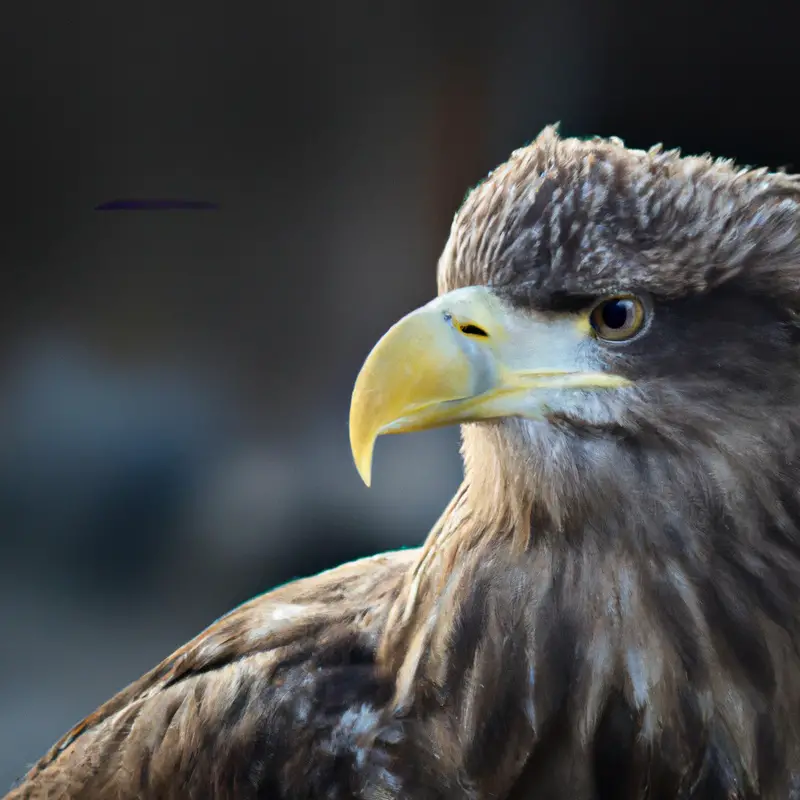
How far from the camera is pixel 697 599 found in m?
0.88

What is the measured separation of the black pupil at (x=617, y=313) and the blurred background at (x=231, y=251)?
722 mm

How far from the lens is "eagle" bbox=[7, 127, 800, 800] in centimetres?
84

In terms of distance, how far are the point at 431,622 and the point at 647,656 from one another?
0.24m

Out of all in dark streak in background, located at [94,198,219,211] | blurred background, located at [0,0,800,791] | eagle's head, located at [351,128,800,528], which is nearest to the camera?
eagle's head, located at [351,128,800,528]

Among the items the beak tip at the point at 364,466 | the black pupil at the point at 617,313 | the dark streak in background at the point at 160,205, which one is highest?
the dark streak in background at the point at 160,205

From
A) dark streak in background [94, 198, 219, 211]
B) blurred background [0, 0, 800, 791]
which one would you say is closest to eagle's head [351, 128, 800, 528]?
blurred background [0, 0, 800, 791]

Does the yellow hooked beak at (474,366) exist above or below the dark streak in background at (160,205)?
below

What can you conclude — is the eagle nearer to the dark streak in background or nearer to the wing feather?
the wing feather

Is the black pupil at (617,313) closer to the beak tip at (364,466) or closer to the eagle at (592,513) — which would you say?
the eagle at (592,513)

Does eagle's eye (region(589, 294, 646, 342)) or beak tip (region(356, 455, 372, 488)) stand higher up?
eagle's eye (region(589, 294, 646, 342))

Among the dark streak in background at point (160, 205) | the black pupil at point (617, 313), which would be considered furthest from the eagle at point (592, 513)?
the dark streak in background at point (160, 205)

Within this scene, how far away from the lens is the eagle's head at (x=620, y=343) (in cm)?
83

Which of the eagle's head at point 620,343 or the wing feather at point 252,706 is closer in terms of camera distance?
the eagle's head at point 620,343

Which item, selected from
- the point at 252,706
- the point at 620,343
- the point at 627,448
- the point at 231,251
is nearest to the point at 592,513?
the point at 627,448
